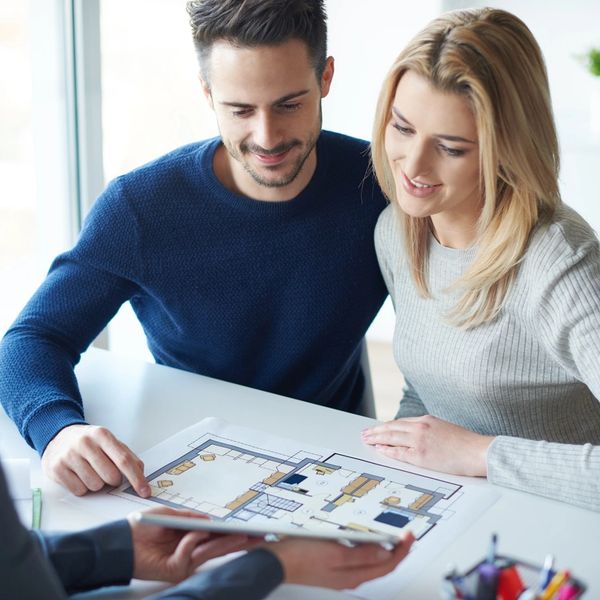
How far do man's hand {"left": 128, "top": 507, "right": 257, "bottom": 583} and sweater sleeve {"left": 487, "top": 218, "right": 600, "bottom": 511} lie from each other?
Answer: 40 cm

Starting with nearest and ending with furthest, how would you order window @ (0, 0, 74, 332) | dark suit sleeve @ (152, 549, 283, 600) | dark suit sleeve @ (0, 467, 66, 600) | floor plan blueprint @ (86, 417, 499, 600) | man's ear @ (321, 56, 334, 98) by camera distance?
dark suit sleeve @ (0, 467, 66, 600) < dark suit sleeve @ (152, 549, 283, 600) < floor plan blueprint @ (86, 417, 499, 600) < man's ear @ (321, 56, 334, 98) < window @ (0, 0, 74, 332)

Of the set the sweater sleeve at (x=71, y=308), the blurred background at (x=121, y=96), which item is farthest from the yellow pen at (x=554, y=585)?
the blurred background at (x=121, y=96)

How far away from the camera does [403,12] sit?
3234mm

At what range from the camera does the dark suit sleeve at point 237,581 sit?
35.9 inches

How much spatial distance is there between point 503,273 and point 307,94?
19.1 inches

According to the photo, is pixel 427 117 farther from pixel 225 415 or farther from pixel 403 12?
pixel 403 12

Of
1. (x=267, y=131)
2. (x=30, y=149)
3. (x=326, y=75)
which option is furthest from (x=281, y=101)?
(x=30, y=149)

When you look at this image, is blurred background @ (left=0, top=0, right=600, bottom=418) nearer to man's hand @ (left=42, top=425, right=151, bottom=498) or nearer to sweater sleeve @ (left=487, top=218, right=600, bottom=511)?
man's hand @ (left=42, top=425, right=151, bottom=498)

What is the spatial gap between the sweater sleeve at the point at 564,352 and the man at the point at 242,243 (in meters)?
0.45

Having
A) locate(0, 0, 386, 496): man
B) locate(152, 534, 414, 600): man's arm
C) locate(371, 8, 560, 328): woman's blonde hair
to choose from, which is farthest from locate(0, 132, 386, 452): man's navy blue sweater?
locate(152, 534, 414, 600): man's arm

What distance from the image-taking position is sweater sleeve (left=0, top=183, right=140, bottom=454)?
150 cm

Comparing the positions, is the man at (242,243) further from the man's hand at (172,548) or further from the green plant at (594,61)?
the green plant at (594,61)

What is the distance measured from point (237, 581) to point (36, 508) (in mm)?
384

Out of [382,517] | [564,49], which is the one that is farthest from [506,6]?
[382,517]
